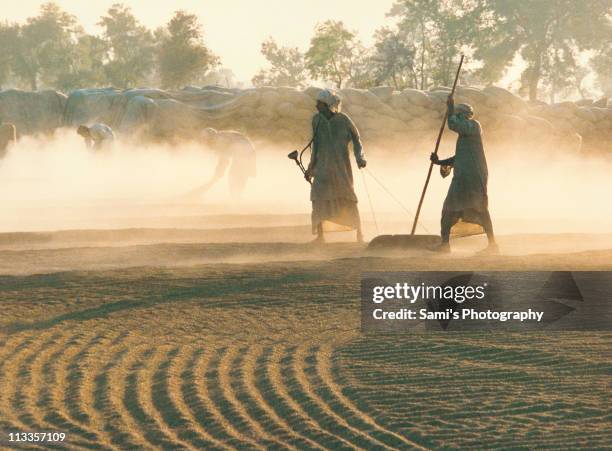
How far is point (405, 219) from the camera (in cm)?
1884

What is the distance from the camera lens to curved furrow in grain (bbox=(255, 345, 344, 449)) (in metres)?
5.56

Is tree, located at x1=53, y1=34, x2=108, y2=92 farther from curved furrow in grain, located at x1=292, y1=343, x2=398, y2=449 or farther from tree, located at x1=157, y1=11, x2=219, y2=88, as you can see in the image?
curved furrow in grain, located at x1=292, y1=343, x2=398, y2=449

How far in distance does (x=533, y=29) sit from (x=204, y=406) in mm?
53020

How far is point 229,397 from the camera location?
20.8 feet

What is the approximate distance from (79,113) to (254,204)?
15117mm

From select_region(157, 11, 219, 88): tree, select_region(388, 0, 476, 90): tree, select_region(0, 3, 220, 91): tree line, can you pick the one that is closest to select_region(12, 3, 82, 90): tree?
select_region(0, 3, 220, 91): tree line

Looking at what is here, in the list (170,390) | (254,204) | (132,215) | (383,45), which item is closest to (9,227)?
(132,215)

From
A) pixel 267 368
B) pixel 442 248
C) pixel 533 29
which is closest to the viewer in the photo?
pixel 267 368

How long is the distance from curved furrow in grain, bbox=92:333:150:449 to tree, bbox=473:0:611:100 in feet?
165

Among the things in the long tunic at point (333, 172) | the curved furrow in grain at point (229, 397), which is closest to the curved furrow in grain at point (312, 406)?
the curved furrow in grain at point (229, 397)

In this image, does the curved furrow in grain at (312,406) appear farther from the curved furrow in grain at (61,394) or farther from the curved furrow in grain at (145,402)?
the curved furrow in grain at (61,394)

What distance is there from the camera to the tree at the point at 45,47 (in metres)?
71.4

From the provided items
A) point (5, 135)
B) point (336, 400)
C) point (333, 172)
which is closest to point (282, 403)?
point (336, 400)

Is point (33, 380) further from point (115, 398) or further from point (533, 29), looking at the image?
point (533, 29)
